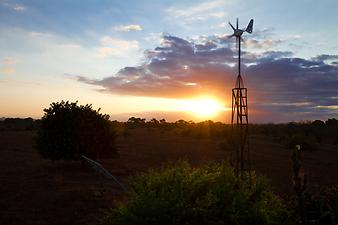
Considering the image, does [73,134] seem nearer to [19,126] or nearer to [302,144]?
[302,144]

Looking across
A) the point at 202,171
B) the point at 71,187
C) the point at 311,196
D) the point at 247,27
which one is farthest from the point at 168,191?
the point at 71,187

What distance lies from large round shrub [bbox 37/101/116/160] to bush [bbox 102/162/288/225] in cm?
1635

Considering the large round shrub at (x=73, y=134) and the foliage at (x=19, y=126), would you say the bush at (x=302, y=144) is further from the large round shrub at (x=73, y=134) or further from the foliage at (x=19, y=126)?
the foliage at (x=19, y=126)

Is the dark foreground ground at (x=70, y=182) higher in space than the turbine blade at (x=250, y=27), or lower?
lower

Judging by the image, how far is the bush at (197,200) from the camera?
21.2 feet

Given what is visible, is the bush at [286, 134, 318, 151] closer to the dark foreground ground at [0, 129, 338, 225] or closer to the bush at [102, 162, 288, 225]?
the dark foreground ground at [0, 129, 338, 225]

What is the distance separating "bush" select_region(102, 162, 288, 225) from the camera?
6458mm

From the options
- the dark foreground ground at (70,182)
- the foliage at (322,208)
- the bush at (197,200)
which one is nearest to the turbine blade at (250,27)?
the dark foreground ground at (70,182)

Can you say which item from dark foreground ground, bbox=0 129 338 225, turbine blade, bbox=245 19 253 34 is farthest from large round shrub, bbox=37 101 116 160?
turbine blade, bbox=245 19 253 34

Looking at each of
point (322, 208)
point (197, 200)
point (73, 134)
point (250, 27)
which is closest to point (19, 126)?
point (73, 134)

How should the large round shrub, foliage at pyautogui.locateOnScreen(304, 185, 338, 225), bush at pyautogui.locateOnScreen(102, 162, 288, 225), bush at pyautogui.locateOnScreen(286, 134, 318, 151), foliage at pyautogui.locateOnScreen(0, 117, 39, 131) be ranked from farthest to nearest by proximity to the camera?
foliage at pyautogui.locateOnScreen(0, 117, 39, 131) → bush at pyautogui.locateOnScreen(286, 134, 318, 151) → the large round shrub → foliage at pyautogui.locateOnScreen(304, 185, 338, 225) → bush at pyautogui.locateOnScreen(102, 162, 288, 225)

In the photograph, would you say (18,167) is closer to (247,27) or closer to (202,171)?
(247,27)

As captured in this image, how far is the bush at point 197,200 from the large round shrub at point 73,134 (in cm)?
1635

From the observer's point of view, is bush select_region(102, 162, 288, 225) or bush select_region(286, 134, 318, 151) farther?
bush select_region(286, 134, 318, 151)
